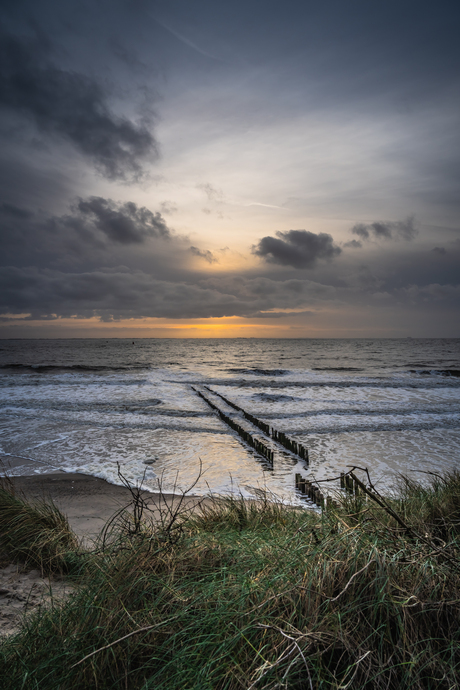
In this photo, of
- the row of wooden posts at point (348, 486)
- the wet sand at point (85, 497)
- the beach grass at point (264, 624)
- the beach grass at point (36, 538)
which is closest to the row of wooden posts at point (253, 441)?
the wet sand at point (85, 497)

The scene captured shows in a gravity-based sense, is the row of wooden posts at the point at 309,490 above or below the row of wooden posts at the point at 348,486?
below

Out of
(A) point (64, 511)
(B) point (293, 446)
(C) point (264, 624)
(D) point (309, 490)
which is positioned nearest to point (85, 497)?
(A) point (64, 511)

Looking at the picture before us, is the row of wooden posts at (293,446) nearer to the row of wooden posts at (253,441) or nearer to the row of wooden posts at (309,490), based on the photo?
the row of wooden posts at (253,441)

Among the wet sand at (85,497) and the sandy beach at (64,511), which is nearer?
the sandy beach at (64,511)

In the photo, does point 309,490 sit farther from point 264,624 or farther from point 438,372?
point 438,372

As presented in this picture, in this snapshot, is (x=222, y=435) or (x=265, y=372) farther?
(x=265, y=372)

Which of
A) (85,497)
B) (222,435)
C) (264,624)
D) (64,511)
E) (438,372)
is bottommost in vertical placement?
(438,372)

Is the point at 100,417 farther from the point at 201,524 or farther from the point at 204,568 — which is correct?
the point at 204,568

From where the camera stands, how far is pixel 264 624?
1.61 metres

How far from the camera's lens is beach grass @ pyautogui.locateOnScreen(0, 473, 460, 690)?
1470 millimetres

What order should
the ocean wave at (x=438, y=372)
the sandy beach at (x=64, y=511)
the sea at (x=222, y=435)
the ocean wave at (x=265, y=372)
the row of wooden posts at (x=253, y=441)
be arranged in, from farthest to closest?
the ocean wave at (x=265, y=372) → the ocean wave at (x=438, y=372) → the row of wooden posts at (x=253, y=441) → the sea at (x=222, y=435) → the sandy beach at (x=64, y=511)

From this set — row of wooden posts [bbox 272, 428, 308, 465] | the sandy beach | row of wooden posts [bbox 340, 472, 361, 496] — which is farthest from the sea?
the sandy beach

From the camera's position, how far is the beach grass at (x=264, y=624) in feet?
4.82

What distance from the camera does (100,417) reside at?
15141 mm
